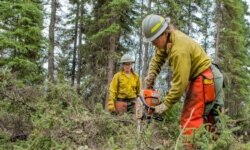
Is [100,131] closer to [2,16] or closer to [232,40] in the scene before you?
[2,16]

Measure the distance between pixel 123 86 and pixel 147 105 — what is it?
3835mm

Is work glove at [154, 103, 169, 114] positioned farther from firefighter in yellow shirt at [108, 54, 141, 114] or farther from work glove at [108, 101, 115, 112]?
firefighter in yellow shirt at [108, 54, 141, 114]

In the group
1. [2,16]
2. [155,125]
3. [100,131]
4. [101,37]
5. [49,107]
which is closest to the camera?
[155,125]

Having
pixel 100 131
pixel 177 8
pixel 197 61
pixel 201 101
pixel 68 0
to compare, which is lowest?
pixel 100 131

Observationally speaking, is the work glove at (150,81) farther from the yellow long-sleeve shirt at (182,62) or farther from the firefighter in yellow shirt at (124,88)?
the firefighter in yellow shirt at (124,88)

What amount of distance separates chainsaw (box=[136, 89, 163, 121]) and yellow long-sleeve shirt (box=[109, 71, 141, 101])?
11.6 feet

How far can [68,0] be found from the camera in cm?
3097

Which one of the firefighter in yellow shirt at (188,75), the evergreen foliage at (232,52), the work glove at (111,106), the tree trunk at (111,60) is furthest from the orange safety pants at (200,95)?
the evergreen foliage at (232,52)

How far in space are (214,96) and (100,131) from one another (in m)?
1.42

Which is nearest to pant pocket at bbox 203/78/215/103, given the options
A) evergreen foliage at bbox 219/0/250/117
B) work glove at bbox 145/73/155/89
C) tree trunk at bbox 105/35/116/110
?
work glove at bbox 145/73/155/89

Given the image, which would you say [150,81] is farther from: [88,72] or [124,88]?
[88,72]

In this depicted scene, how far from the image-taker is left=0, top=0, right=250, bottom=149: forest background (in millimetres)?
4371

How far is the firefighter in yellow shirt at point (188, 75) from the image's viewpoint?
13.5ft

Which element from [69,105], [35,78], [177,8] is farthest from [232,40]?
[69,105]
